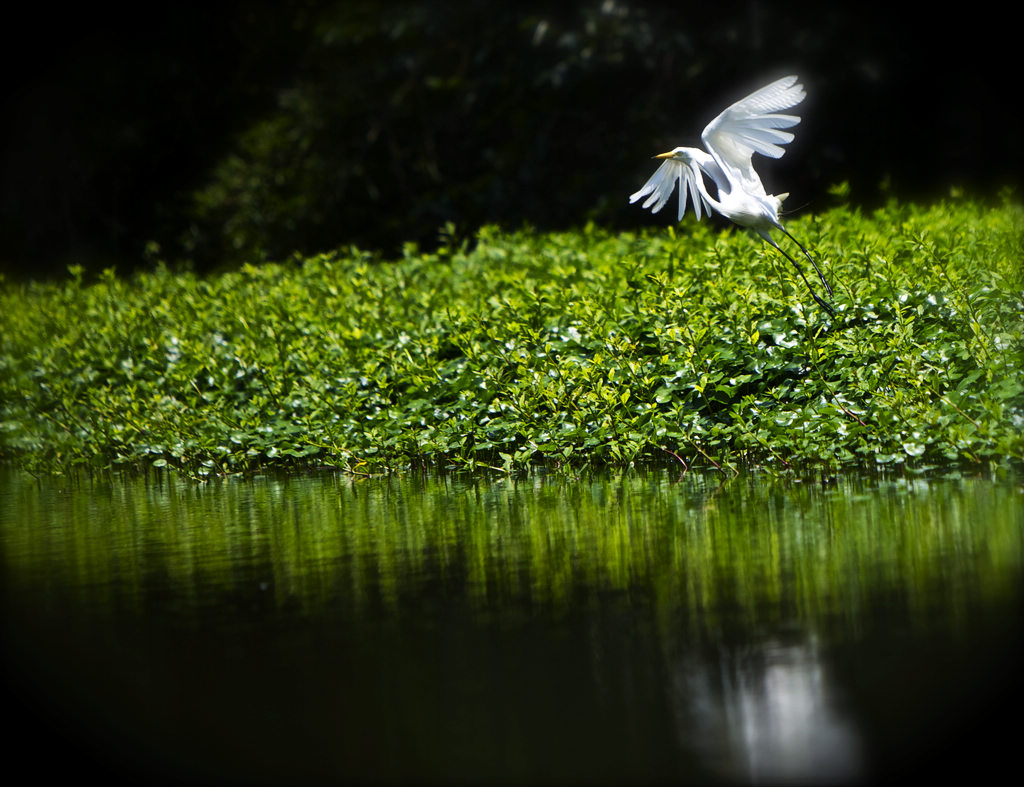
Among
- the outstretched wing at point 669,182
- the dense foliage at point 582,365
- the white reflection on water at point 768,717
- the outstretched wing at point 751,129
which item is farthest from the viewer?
the outstretched wing at point 669,182

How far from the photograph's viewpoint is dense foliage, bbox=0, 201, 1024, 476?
5.39 meters

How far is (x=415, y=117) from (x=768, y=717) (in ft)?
46.8

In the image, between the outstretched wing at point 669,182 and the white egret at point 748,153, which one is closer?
the white egret at point 748,153

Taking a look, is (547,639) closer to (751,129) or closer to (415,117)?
(751,129)

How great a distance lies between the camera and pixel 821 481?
509cm

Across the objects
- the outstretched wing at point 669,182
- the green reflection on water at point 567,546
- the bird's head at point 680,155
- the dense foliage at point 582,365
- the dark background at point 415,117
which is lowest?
the green reflection on water at point 567,546

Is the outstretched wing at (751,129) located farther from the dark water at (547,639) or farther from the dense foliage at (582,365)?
the dark water at (547,639)

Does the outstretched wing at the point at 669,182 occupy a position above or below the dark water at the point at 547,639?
above

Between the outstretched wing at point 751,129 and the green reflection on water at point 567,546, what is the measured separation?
1.66 metres

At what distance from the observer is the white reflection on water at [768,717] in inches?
97.3

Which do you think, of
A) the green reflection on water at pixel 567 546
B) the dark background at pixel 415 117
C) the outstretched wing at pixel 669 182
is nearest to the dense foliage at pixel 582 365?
the green reflection on water at pixel 567 546

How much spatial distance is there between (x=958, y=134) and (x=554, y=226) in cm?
477

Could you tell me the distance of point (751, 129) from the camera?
5934 mm

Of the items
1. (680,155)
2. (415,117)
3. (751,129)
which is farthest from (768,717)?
(415,117)
